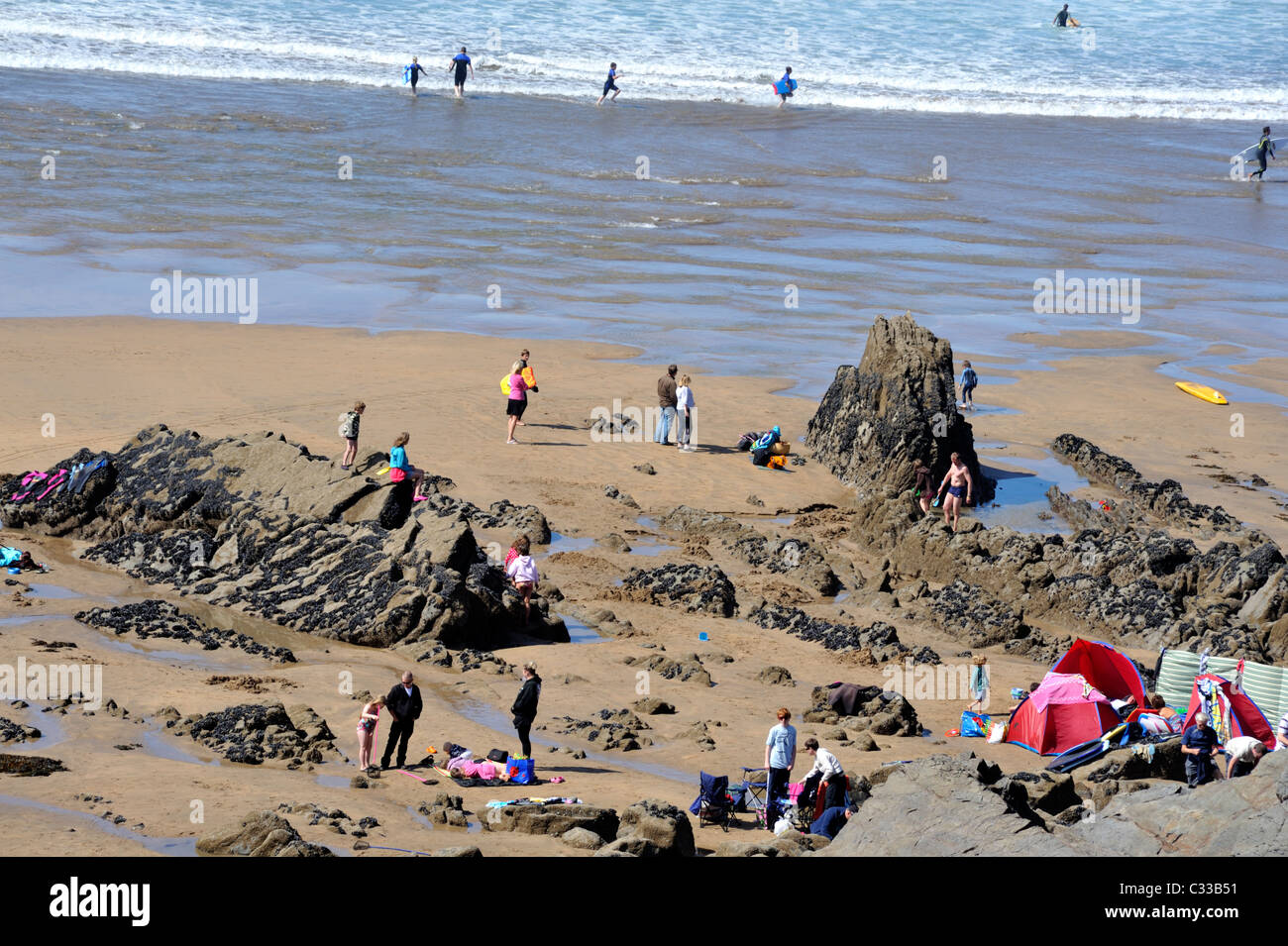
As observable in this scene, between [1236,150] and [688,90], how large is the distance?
19.9 meters

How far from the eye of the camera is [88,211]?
32.3 metres

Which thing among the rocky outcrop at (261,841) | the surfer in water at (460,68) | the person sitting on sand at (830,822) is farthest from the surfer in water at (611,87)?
the rocky outcrop at (261,841)

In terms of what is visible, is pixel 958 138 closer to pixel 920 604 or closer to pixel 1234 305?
pixel 1234 305

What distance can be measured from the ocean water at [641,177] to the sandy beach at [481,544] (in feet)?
6.23

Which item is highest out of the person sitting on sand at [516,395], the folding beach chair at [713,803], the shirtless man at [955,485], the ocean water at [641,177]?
the ocean water at [641,177]

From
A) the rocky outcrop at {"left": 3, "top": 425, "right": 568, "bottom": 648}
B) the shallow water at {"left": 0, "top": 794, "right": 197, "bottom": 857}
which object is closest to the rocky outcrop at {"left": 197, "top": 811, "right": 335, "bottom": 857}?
the shallow water at {"left": 0, "top": 794, "right": 197, "bottom": 857}

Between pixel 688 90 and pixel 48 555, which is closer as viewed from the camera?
pixel 48 555

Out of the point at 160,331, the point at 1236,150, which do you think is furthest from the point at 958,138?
the point at 160,331

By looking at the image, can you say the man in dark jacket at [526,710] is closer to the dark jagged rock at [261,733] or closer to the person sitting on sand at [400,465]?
the dark jagged rock at [261,733]

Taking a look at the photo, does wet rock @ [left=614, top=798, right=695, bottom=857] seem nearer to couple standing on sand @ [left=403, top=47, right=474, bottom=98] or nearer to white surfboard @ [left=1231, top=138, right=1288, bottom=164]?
couple standing on sand @ [left=403, top=47, right=474, bottom=98]

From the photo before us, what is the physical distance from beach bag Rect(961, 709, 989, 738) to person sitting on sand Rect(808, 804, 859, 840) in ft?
10.7

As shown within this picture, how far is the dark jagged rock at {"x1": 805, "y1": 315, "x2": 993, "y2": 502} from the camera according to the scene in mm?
21656

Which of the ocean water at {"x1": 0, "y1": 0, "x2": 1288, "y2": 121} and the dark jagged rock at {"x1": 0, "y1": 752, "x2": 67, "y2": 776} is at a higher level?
the ocean water at {"x1": 0, "y1": 0, "x2": 1288, "y2": 121}

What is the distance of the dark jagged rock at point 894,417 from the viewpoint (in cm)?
2166
